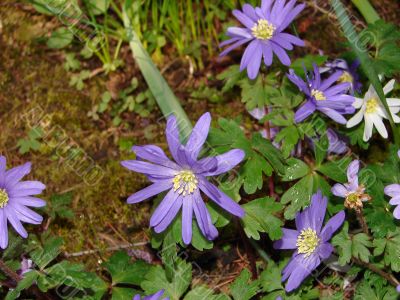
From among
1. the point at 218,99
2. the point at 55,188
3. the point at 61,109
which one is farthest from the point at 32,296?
the point at 218,99

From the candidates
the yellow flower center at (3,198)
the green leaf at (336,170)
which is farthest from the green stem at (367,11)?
the yellow flower center at (3,198)

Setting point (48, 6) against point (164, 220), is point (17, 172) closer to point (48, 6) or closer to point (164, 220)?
point (164, 220)

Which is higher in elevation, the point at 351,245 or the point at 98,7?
the point at 98,7

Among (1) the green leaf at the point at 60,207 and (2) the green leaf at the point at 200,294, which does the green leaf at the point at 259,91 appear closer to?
(2) the green leaf at the point at 200,294

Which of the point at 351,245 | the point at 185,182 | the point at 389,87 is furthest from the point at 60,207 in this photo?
the point at 389,87

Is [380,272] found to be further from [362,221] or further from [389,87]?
[389,87]

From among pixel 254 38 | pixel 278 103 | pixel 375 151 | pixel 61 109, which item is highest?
pixel 61 109

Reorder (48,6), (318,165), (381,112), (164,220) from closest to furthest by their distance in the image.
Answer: (164,220) < (318,165) < (381,112) < (48,6)

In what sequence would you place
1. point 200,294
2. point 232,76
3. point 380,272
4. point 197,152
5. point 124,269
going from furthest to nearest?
point 232,76 → point 124,269 → point 200,294 → point 380,272 → point 197,152
